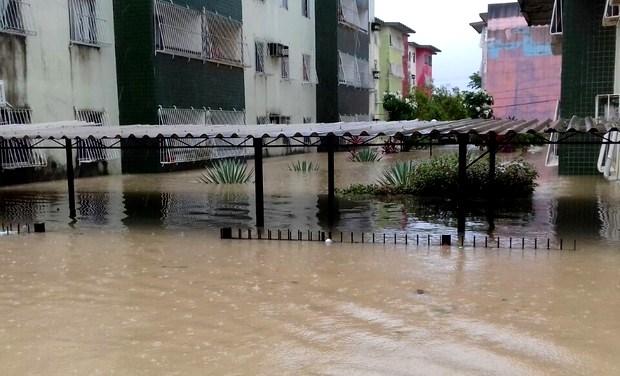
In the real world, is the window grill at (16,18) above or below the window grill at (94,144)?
above

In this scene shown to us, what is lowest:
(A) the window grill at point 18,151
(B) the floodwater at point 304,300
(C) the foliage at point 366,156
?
(B) the floodwater at point 304,300

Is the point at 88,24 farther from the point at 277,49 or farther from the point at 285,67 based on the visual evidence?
the point at 285,67

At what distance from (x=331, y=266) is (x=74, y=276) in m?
3.05

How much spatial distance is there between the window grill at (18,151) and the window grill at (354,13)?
819 inches

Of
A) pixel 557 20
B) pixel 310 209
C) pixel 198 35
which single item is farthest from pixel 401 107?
pixel 310 209

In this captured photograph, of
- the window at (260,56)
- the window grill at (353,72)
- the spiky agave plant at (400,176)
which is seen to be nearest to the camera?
the spiky agave plant at (400,176)

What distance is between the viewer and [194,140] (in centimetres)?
2164

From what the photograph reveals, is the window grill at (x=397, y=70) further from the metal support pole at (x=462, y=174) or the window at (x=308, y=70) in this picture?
the metal support pole at (x=462, y=174)

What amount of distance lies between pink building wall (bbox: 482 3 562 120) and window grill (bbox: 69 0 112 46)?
1101 inches

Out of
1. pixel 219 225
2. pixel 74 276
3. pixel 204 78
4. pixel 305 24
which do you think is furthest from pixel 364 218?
pixel 305 24

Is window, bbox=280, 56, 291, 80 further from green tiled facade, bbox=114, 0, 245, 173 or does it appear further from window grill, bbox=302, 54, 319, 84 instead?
green tiled facade, bbox=114, 0, 245, 173

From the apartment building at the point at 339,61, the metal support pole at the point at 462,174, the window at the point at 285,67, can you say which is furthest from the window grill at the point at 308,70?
the metal support pole at the point at 462,174

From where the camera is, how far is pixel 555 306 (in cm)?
596

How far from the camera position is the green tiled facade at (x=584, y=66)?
57.3ft
